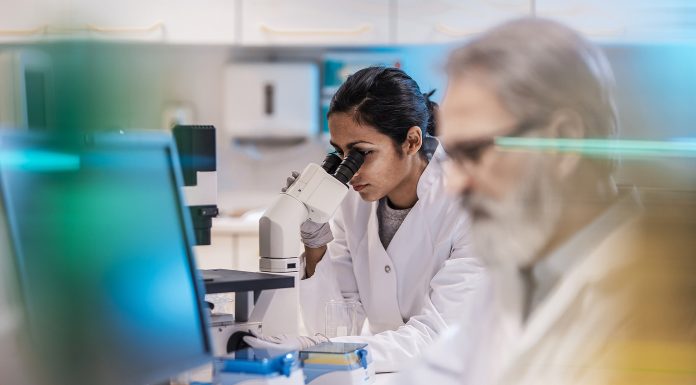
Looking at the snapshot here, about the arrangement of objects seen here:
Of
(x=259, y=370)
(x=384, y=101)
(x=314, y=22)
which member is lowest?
(x=259, y=370)

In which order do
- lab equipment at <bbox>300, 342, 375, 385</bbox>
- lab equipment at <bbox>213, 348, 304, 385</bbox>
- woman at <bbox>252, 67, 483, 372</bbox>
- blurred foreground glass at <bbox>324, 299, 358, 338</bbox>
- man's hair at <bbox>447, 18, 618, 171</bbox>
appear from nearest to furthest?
man's hair at <bbox>447, 18, 618, 171</bbox> < lab equipment at <bbox>213, 348, 304, 385</bbox> < lab equipment at <bbox>300, 342, 375, 385</bbox> < blurred foreground glass at <bbox>324, 299, 358, 338</bbox> < woman at <bbox>252, 67, 483, 372</bbox>

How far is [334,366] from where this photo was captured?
139cm

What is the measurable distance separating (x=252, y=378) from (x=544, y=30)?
68 cm

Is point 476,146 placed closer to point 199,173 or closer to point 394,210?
point 199,173

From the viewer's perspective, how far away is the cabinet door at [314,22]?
12.8 ft

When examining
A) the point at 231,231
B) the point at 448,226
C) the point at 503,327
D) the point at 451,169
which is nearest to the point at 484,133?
the point at 451,169

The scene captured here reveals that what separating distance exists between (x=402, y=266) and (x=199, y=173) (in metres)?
0.73

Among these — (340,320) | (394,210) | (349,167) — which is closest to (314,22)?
(394,210)

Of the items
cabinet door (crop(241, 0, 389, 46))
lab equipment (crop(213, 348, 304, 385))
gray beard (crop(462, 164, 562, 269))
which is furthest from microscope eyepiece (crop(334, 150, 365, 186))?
→ cabinet door (crop(241, 0, 389, 46))

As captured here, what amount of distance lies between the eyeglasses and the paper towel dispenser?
3.25 m

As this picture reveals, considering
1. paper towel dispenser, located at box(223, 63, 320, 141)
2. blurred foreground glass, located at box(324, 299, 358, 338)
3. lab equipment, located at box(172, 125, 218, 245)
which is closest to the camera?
lab equipment, located at box(172, 125, 218, 245)

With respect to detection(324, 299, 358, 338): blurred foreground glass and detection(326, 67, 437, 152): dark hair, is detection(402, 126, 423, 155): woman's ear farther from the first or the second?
detection(324, 299, 358, 338): blurred foreground glass

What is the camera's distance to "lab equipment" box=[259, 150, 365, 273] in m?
1.67

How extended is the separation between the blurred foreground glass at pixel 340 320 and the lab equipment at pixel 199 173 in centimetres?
40
